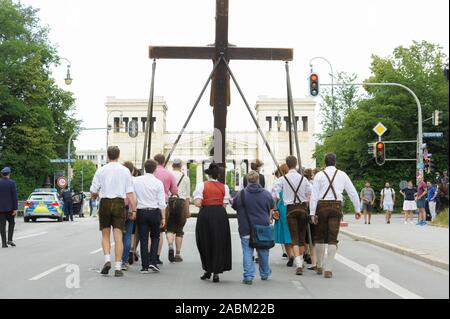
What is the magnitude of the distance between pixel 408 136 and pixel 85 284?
37860 mm

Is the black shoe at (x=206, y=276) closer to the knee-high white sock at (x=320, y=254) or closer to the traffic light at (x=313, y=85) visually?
the knee-high white sock at (x=320, y=254)

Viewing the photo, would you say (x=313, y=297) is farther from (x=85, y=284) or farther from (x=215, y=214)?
(x=85, y=284)

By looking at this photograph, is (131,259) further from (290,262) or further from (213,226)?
(213,226)

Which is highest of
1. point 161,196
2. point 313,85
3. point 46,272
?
point 313,85

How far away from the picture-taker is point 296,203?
40.3 feet

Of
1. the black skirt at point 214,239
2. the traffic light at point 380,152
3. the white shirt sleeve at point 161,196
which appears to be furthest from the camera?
the traffic light at point 380,152

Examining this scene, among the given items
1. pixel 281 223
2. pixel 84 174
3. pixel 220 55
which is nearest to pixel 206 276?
pixel 281 223

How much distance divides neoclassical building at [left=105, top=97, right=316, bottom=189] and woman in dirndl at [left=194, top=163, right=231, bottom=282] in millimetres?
76191

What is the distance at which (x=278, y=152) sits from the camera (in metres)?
101

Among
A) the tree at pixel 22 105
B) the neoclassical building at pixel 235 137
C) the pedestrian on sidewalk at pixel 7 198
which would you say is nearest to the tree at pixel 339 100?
the tree at pixel 22 105

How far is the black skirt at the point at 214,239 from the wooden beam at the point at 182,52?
7.90 feet

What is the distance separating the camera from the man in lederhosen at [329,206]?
11289 mm

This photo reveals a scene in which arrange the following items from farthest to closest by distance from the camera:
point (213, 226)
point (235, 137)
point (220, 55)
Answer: point (235, 137)
point (220, 55)
point (213, 226)

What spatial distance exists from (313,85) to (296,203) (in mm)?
17811
